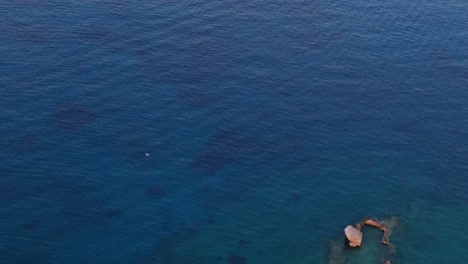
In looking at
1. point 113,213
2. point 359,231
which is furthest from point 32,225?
point 359,231

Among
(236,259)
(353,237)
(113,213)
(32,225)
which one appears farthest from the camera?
(113,213)

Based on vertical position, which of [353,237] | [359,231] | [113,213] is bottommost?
[113,213]

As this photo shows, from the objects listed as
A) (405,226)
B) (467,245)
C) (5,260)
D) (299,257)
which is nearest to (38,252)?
(5,260)

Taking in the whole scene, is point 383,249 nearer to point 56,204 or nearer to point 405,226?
point 405,226

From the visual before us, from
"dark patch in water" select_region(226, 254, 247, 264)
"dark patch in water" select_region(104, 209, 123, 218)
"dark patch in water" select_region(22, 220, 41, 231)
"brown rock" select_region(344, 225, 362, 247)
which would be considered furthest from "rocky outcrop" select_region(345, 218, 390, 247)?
"dark patch in water" select_region(22, 220, 41, 231)

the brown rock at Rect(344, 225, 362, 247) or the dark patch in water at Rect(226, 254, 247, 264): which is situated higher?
the brown rock at Rect(344, 225, 362, 247)

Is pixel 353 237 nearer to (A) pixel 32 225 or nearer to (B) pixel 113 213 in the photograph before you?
(B) pixel 113 213

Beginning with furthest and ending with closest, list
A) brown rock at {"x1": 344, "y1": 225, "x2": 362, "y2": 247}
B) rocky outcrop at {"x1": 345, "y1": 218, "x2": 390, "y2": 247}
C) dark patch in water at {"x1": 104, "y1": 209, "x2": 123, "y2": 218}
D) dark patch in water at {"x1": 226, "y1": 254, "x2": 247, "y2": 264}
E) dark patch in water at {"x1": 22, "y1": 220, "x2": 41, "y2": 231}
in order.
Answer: dark patch in water at {"x1": 104, "y1": 209, "x2": 123, "y2": 218}
rocky outcrop at {"x1": 345, "y1": 218, "x2": 390, "y2": 247}
brown rock at {"x1": 344, "y1": 225, "x2": 362, "y2": 247}
dark patch in water at {"x1": 22, "y1": 220, "x2": 41, "y2": 231}
dark patch in water at {"x1": 226, "y1": 254, "x2": 247, "y2": 264}

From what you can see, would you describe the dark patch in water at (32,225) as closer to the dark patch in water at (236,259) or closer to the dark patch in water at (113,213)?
the dark patch in water at (113,213)

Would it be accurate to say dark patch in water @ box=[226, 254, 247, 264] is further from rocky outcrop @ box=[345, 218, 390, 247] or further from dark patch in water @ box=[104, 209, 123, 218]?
dark patch in water @ box=[104, 209, 123, 218]

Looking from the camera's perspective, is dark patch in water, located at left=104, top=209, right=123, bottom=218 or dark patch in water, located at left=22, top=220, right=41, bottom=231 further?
dark patch in water, located at left=104, top=209, right=123, bottom=218

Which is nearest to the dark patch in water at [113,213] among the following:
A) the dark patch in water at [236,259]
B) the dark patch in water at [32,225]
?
the dark patch in water at [32,225]
